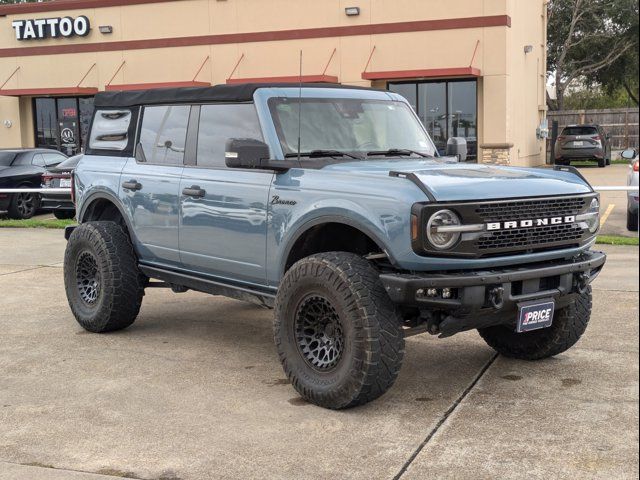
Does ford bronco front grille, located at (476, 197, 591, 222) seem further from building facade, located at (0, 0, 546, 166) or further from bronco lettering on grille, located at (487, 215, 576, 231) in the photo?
building facade, located at (0, 0, 546, 166)

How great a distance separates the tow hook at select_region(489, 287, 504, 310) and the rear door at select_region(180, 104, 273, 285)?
1.62 meters

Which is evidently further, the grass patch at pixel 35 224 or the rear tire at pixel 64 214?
the rear tire at pixel 64 214

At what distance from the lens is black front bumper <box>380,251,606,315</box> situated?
436 cm

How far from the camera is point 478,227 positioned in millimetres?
4441

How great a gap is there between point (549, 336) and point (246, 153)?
2.39 m

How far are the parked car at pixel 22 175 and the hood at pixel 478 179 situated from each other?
13.6 metres

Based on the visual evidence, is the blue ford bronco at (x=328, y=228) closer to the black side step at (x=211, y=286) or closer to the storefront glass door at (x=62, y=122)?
the black side step at (x=211, y=286)

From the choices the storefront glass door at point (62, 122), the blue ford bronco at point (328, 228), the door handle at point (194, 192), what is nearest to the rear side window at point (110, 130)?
the blue ford bronco at point (328, 228)

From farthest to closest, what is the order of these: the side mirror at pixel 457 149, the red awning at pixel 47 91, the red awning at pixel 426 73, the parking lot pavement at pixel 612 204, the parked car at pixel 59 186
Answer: the red awning at pixel 47 91
the red awning at pixel 426 73
the parked car at pixel 59 186
the parking lot pavement at pixel 612 204
the side mirror at pixel 457 149

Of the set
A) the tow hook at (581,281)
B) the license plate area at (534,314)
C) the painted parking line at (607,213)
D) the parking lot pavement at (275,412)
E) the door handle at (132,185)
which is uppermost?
the door handle at (132,185)

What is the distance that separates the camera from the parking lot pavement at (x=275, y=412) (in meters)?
3.99

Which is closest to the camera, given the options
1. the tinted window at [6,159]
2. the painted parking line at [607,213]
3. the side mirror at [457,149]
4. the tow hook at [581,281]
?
the tow hook at [581,281]

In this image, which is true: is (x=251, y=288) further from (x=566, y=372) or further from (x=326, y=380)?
(x=566, y=372)

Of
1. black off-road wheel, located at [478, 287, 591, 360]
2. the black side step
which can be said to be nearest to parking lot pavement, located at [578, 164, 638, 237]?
black off-road wheel, located at [478, 287, 591, 360]
